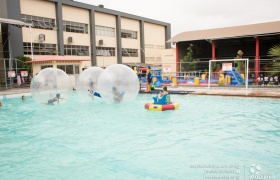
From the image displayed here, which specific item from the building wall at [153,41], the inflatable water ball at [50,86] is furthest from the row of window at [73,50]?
the inflatable water ball at [50,86]

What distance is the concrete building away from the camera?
2550 cm

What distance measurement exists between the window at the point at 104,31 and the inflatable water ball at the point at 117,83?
2718 cm

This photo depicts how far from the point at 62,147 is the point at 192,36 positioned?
2304 cm

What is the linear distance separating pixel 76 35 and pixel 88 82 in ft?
76.6

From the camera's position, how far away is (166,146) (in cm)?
659

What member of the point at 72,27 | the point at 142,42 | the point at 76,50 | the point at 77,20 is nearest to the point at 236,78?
the point at 76,50

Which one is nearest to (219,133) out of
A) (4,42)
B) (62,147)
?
(62,147)

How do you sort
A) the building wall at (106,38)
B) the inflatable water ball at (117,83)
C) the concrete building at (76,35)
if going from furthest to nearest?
the building wall at (106,38) < the concrete building at (76,35) < the inflatable water ball at (117,83)

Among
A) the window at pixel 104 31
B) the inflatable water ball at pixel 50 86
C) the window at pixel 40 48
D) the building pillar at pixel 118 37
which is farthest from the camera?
the building pillar at pixel 118 37

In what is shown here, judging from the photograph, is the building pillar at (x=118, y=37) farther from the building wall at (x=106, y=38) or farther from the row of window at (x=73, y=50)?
the row of window at (x=73, y=50)

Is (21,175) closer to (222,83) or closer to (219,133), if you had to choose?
(219,133)

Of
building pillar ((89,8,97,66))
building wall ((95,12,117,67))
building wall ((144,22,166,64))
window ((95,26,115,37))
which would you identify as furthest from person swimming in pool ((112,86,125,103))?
building wall ((144,22,166,64))

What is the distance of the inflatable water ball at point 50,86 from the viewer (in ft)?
36.5

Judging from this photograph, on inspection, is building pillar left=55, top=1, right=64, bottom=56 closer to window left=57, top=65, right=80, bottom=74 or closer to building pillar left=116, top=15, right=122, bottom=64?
window left=57, top=65, right=80, bottom=74
